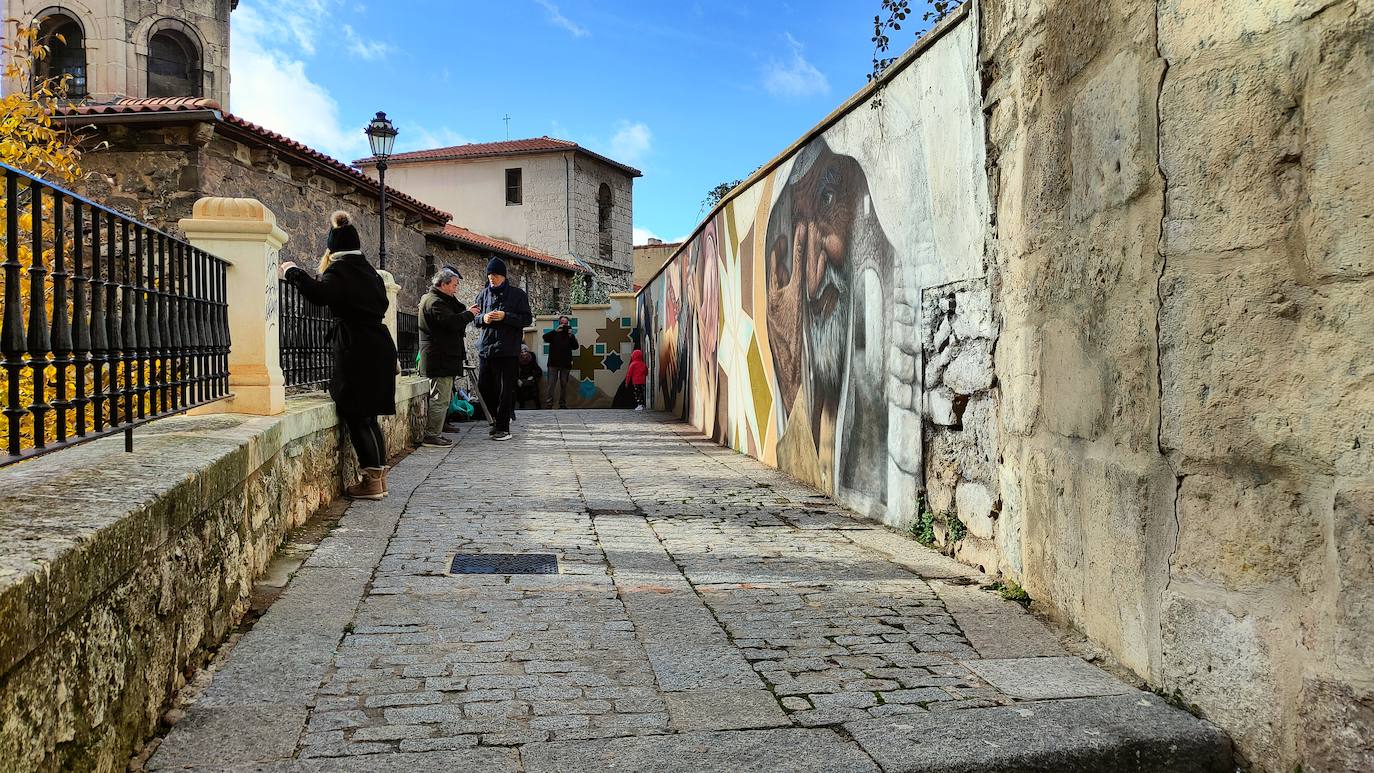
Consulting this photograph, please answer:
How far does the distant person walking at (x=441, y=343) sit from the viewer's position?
916 centimetres

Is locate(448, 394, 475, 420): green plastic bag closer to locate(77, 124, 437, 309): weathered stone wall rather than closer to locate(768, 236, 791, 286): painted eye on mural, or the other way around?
locate(77, 124, 437, 309): weathered stone wall

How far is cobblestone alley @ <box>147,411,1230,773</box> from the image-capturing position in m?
2.43

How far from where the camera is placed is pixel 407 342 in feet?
37.0

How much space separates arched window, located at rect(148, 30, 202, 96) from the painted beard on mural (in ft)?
63.3

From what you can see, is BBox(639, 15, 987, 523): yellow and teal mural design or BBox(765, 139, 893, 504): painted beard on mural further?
BBox(765, 139, 893, 504): painted beard on mural

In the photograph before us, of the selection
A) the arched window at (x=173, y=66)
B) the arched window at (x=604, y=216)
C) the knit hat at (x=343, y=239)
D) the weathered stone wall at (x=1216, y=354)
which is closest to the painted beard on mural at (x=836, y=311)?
the weathered stone wall at (x=1216, y=354)

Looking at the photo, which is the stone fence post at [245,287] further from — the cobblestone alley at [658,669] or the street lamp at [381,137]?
the street lamp at [381,137]

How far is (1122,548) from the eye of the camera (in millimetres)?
3008

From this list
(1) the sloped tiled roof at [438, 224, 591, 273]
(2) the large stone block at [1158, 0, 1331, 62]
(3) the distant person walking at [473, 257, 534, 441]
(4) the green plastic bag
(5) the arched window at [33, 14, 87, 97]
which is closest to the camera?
Answer: (2) the large stone block at [1158, 0, 1331, 62]

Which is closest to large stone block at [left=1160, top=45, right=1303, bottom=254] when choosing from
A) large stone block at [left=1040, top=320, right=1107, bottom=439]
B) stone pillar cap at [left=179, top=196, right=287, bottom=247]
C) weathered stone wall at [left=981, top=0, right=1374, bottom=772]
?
weathered stone wall at [left=981, top=0, right=1374, bottom=772]

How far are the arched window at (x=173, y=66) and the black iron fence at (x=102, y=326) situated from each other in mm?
20372

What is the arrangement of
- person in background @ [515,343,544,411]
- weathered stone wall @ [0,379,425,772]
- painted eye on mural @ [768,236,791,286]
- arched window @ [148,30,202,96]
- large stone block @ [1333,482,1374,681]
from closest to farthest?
weathered stone wall @ [0,379,425,772]
large stone block @ [1333,482,1374,681]
painted eye on mural @ [768,236,791,286]
person in background @ [515,343,544,411]
arched window @ [148,30,202,96]

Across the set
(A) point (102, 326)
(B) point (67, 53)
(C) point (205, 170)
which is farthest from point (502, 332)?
(B) point (67, 53)

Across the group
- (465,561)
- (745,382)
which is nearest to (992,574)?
(465,561)
